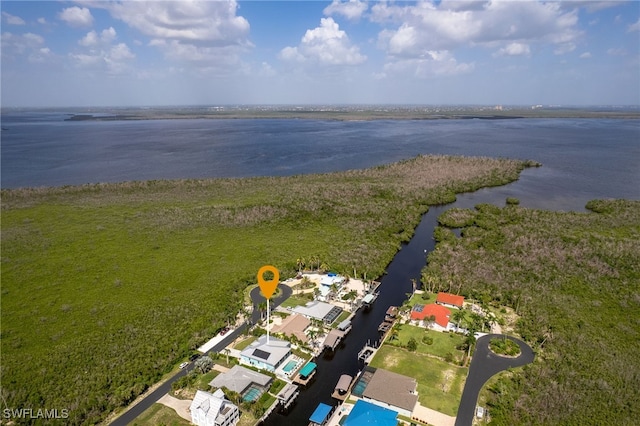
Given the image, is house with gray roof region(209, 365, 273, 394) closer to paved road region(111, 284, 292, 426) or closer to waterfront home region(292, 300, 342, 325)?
paved road region(111, 284, 292, 426)

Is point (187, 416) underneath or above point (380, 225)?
underneath

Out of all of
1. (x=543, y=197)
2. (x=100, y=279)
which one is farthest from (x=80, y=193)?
(x=543, y=197)

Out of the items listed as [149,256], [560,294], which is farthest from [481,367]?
[149,256]

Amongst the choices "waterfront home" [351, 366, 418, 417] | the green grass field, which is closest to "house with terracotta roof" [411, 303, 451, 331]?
"waterfront home" [351, 366, 418, 417]

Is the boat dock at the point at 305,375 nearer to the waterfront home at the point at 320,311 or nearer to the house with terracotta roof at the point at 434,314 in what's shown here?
the waterfront home at the point at 320,311

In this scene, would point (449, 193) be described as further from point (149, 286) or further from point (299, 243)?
point (149, 286)

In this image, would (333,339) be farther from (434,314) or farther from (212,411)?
(212,411)

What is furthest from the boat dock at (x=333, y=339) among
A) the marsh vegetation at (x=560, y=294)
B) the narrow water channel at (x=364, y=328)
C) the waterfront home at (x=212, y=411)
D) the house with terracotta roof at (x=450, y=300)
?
the marsh vegetation at (x=560, y=294)
